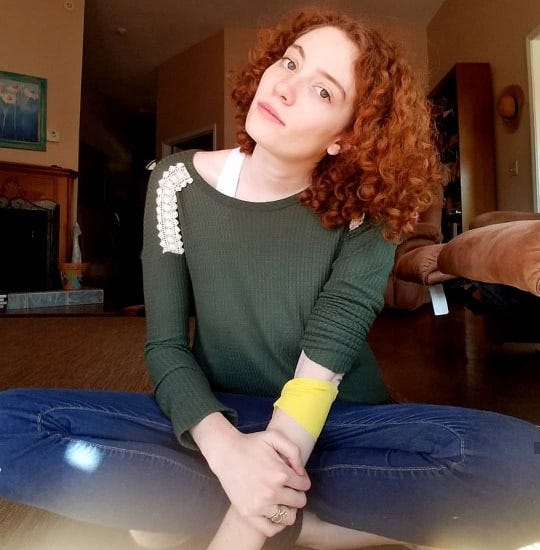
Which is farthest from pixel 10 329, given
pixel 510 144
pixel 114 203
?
pixel 114 203

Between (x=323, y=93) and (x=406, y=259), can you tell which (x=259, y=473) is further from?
(x=406, y=259)

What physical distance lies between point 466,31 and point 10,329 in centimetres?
418

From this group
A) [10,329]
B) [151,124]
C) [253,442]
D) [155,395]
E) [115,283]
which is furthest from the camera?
[151,124]

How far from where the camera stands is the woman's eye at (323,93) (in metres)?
0.72

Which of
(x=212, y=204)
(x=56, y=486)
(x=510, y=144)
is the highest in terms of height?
(x=510, y=144)

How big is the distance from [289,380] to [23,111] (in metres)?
4.32

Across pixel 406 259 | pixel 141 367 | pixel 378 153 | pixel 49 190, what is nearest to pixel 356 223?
pixel 378 153

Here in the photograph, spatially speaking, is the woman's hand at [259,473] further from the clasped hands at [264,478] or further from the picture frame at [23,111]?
the picture frame at [23,111]

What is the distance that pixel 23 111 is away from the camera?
4172mm

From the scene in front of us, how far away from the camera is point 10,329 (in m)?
2.76

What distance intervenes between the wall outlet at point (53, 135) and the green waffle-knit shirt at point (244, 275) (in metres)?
4.05

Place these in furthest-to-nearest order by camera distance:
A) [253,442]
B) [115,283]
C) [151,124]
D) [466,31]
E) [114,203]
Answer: [151,124], [114,203], [115,283], [466,31], [253,442]

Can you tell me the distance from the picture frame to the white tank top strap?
4.04m

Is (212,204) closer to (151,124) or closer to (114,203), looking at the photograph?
(114,203)
